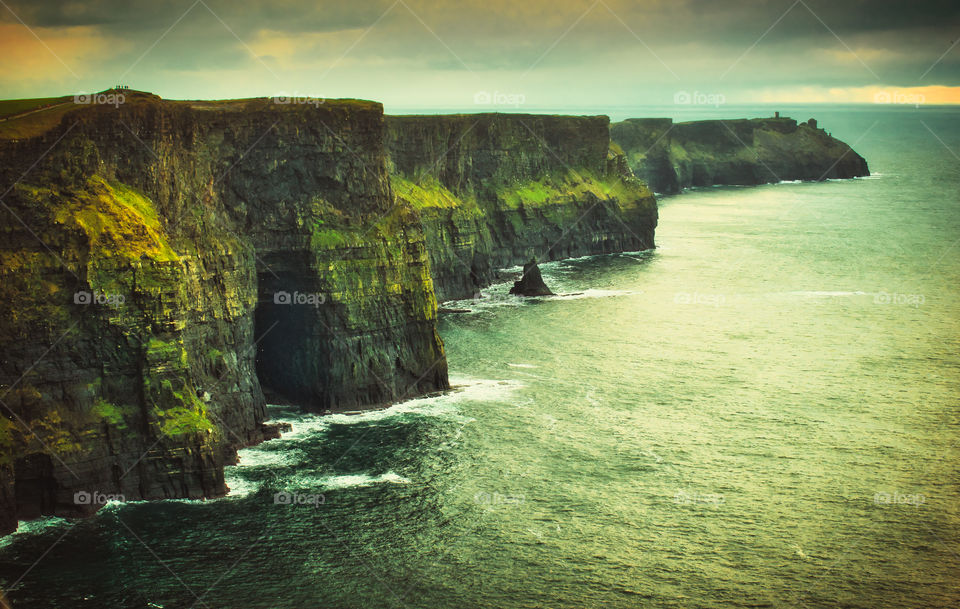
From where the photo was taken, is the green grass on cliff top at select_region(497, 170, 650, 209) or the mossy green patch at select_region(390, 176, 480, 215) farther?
the green grass on cliff top at select_region(497, 170, 650, 209)

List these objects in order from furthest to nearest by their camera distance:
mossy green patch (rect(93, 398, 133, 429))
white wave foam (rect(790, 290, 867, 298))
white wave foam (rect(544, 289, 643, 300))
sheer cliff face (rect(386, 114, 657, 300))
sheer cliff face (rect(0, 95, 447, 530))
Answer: sheer cliff face (rect(386, 114, 657, 300)), white wave foam (rect(544, 289, 643, 300)), white wave foam (rect(790, 290, 867, 298)), mossy green patch (rect(93, 398, 133, 429)), sheer cliff face (rect(0, 95, 447, 530))


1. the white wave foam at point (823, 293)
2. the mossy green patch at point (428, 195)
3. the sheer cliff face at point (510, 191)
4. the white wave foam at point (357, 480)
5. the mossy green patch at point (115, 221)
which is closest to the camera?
the mossy green patch at point (115, 221)

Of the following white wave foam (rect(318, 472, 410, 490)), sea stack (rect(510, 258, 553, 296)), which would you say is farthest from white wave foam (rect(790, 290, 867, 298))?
white wave foam (rect(318, 472, 410, 490))

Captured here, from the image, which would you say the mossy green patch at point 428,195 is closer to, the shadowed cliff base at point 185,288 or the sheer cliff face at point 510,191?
the sheer cliff face at point 510,191

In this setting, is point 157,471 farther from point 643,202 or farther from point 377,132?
point 643,202

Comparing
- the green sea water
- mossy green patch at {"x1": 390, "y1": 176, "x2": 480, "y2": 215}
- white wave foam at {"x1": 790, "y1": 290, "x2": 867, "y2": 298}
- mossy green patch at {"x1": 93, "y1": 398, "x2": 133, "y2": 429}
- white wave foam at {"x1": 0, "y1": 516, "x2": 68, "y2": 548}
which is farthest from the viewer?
mossy green patch at {"x1": 390, "y1": 176, "x2": 480, "y2": 215}

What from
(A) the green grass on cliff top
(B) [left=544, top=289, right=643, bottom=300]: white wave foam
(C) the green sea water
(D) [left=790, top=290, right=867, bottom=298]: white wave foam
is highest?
(A) the green grass on cliff top

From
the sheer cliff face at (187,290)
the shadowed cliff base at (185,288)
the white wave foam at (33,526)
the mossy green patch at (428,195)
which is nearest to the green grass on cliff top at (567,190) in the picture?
the mossy green patch at (428,195)

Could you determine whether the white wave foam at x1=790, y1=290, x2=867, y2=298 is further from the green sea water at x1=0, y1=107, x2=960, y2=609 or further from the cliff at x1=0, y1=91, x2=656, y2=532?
the cliff at x1=0, y1=91, x2=656, y2=532
